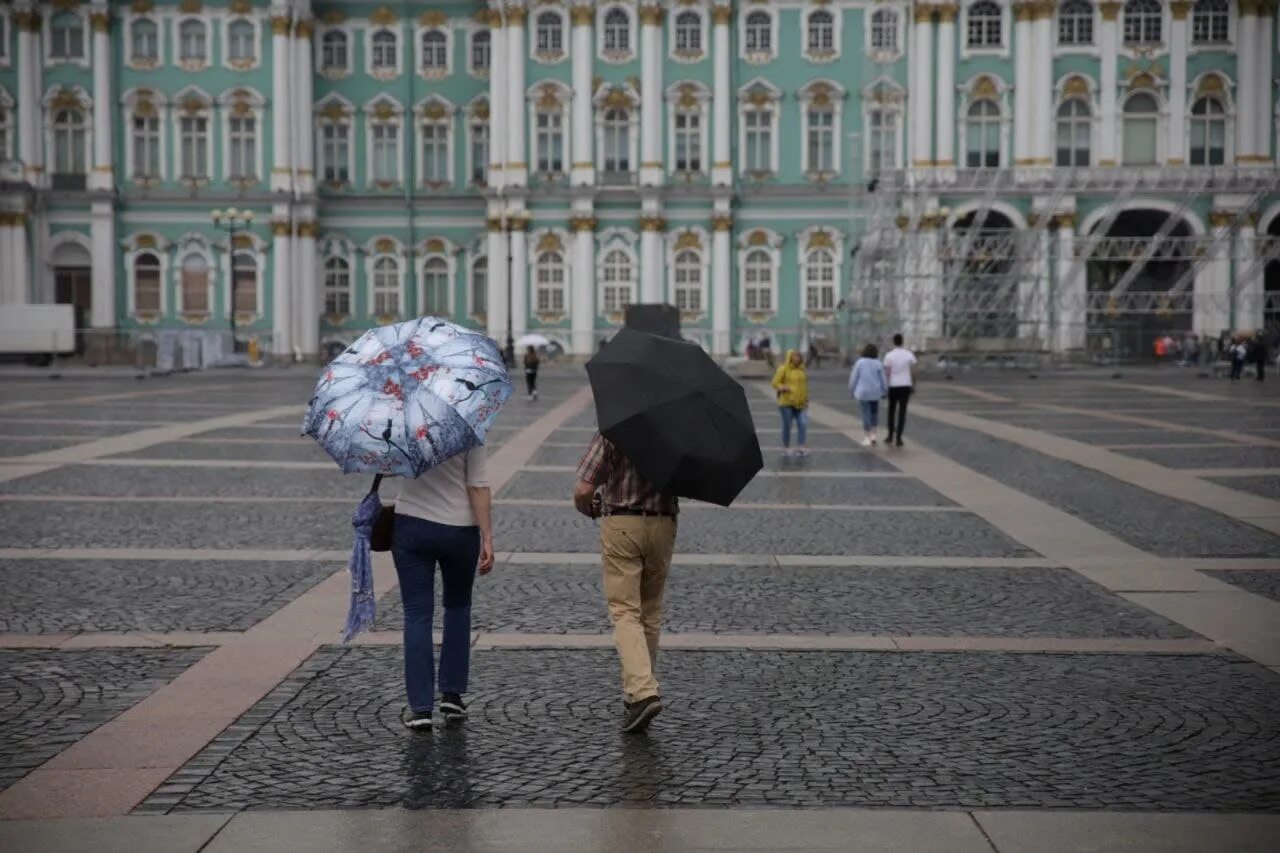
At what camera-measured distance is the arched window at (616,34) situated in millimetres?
61156

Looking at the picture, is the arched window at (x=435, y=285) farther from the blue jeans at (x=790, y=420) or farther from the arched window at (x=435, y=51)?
the blue jeans at (x=790, y=420)

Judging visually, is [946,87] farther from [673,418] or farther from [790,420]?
[673,418]

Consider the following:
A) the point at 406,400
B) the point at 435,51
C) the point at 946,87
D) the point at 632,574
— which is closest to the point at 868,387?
the point at 632,574

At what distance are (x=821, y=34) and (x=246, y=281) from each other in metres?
22.3

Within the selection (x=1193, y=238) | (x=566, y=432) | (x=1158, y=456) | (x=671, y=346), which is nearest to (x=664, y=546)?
(x=671, y=346)

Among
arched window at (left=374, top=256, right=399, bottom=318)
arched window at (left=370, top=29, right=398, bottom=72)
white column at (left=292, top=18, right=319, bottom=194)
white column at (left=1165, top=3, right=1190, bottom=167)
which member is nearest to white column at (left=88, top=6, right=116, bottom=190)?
white column at (left=292, top=18, right=319, bottom=194)

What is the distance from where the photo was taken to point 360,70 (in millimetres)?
63250

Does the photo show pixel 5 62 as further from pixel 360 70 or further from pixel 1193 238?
pixel 1193 238

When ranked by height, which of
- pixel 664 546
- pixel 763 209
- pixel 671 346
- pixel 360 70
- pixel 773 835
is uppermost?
pixel 360 70

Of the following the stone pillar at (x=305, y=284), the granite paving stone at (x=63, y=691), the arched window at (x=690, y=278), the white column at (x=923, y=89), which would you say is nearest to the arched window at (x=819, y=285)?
the arched window at (x=690, y=278)

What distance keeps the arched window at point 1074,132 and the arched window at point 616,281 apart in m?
15.4

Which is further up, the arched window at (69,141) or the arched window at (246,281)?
the arched window at (69,141)

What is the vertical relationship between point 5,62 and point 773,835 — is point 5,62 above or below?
above

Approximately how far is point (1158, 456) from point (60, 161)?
1980 inches
